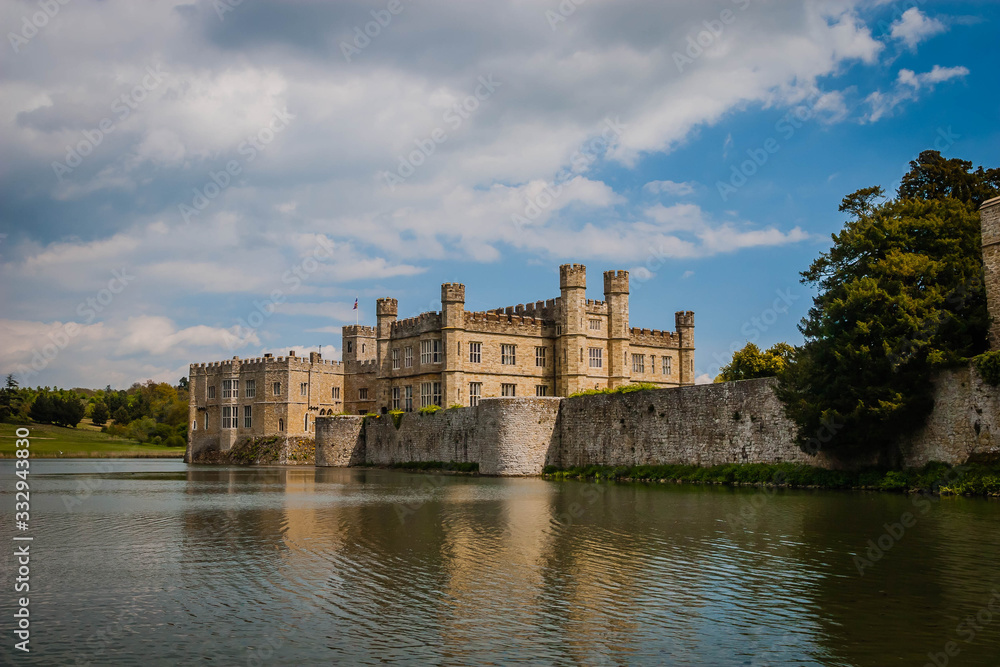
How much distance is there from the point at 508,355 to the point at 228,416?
104 ft

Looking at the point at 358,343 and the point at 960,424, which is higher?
the point at 358,343

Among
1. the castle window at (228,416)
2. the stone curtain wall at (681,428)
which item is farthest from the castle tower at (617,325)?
the castle window at (228,416)

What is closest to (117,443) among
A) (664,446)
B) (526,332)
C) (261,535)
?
(526,332)

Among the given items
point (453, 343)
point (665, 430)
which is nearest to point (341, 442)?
point (453, 343)

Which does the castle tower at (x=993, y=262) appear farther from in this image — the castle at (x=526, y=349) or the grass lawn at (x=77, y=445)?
the grass lawn at (x=77, y=445)

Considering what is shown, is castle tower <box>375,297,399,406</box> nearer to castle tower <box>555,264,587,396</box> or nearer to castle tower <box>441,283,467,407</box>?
castle tower <box>441,283,467,407</box>

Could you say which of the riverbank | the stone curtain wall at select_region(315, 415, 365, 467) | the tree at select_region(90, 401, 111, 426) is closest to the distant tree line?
the tree at select_region(90, 401, 111, 426)

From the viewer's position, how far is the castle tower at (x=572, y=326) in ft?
179

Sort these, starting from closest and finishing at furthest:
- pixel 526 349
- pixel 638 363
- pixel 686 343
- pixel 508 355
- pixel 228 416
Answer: pixel 508 355
pixel 526 349
pixel 638 363
pixel 686 343
pixel 228 416

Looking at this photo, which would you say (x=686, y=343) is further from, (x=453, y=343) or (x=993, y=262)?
(x=993, y=262)

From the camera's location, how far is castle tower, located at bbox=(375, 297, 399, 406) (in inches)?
2269

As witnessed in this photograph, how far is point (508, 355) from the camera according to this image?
54.7 meters

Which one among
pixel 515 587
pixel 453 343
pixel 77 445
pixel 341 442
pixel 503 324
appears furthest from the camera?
pixel 77 445

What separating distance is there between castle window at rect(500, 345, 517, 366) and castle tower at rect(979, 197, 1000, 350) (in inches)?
1286
